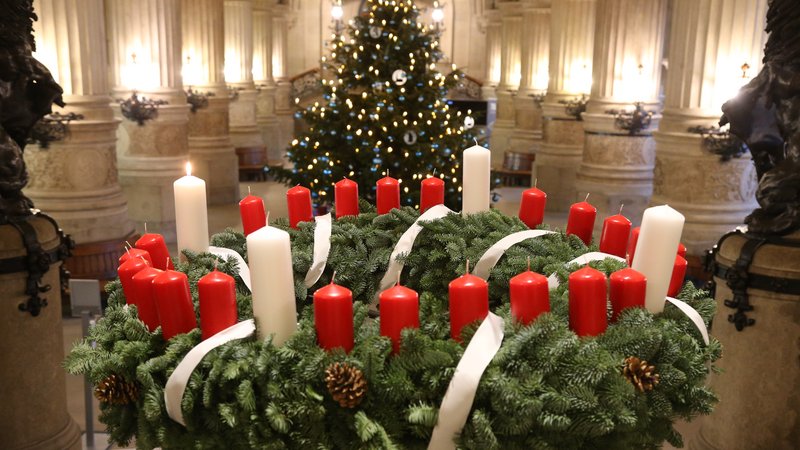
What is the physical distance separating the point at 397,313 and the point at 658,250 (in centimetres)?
74

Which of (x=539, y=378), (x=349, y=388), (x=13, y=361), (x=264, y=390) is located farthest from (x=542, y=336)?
(x=13, y=361)

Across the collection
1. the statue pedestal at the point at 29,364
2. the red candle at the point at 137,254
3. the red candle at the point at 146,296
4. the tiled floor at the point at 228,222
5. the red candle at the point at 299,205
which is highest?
the red candle at the point at 299,205

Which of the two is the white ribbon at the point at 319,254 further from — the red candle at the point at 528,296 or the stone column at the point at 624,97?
the stone column at the point at 624,97

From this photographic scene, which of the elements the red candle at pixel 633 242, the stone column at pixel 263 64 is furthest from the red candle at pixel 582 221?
the stone column at pixel 263 64

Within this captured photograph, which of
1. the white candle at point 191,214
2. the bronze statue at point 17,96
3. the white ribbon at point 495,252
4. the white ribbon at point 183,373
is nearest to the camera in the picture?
the white ribbon at point 183,373

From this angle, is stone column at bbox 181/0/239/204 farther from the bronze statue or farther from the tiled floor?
the bronze statue

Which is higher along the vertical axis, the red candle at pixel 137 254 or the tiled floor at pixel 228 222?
the red candle at pixel 137 254

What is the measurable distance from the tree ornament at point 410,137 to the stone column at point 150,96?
13.8 feet

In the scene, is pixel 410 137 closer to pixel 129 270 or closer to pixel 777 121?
pixel 777 121

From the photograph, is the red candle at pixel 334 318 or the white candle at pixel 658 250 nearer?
the red candle at pixel 334 318

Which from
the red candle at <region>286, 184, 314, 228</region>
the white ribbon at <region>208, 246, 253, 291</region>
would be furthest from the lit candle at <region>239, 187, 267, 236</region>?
the red candle at <region>286, 184, 314, 228</region>

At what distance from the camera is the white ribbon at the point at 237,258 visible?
8.16ft

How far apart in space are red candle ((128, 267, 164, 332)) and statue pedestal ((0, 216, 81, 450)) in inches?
94.8

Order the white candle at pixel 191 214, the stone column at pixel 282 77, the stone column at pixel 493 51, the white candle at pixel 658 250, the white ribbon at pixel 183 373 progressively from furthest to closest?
the stone column at pixel 493 51, the stone column at pixel 282 77, the white candle at pixel 191 214, the white candle at pixel 658 250, the white ribbon at pixel 183 373
